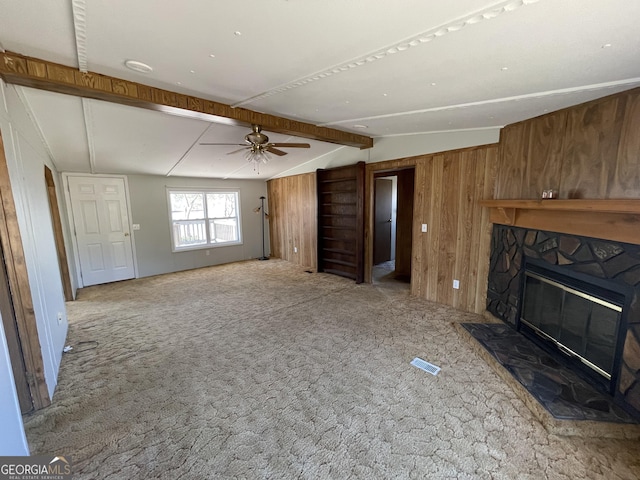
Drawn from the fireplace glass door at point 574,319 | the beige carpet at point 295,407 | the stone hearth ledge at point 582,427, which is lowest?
the beige carpet at point 295,407

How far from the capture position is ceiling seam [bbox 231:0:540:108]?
49.0 inches

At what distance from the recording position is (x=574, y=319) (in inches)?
90.4

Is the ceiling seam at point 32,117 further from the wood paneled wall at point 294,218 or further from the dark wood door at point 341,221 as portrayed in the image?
the wood paneled wall at point 294,218

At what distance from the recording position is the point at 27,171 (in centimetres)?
241

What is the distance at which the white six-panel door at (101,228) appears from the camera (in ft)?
16.2

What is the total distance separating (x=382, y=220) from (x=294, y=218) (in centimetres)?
216

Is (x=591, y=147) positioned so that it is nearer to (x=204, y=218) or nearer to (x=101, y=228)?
(x=204, y=218)

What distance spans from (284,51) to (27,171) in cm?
257

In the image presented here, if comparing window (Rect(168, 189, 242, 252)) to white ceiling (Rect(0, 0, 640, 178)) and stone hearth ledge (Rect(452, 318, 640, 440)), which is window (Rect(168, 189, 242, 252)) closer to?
white ceiling (Rect(0, 0, 640, 178))

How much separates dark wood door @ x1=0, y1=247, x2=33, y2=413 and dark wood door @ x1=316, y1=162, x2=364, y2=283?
424cm

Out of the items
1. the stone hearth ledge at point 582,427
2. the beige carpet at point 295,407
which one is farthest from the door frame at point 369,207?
the stone hearth ledge at point 582,427

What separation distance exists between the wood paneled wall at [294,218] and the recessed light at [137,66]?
4.11 meters

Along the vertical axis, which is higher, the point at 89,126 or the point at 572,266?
the point at 89,126

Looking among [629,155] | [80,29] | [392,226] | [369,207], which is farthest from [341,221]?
[80,29]
